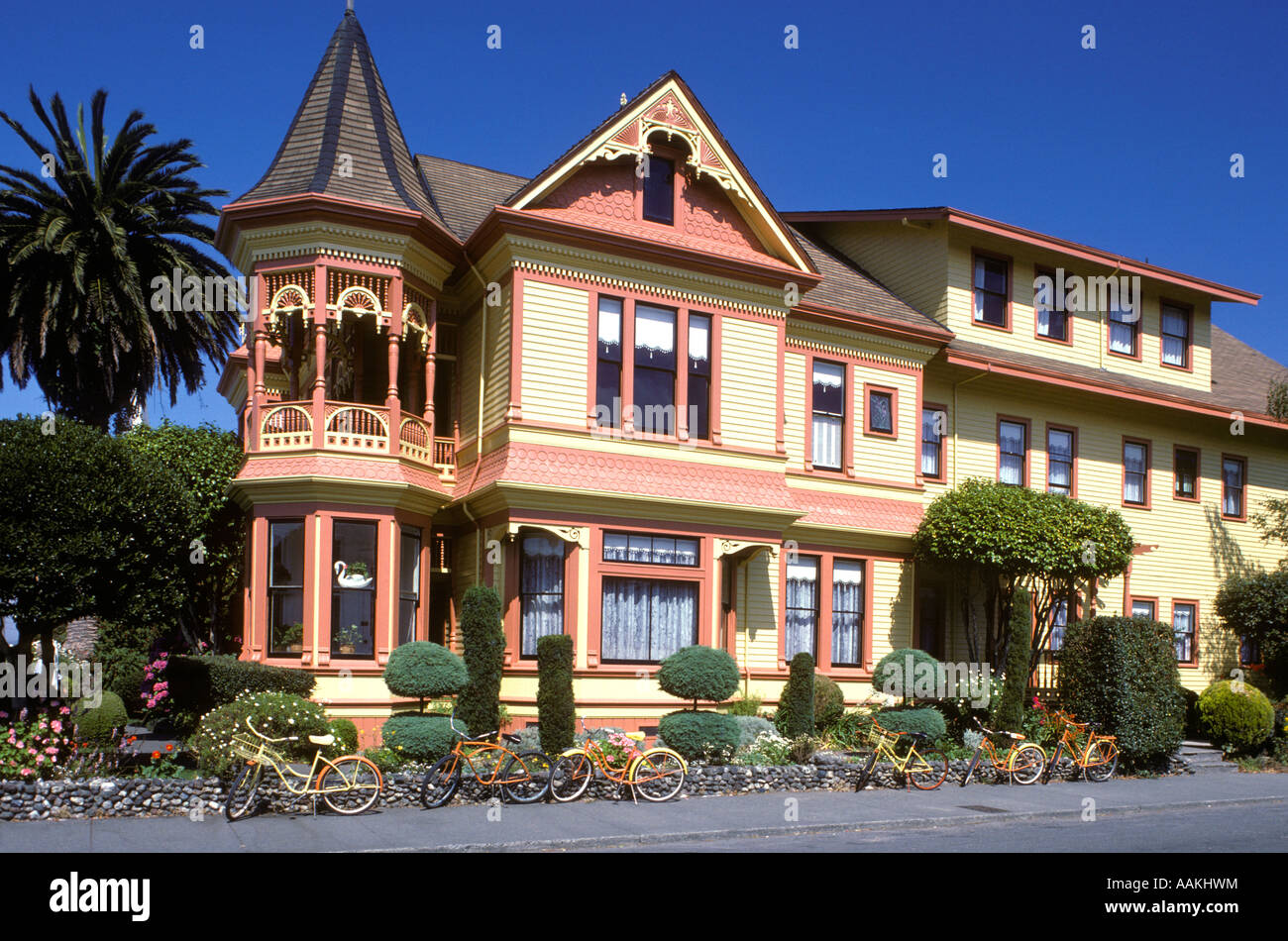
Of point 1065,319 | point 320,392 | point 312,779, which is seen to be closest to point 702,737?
point 312,779

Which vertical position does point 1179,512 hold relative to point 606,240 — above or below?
below

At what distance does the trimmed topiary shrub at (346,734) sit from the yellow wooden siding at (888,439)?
39.2 ft

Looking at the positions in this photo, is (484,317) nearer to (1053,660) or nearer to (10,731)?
(10,731)

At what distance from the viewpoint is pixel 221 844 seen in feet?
41.0

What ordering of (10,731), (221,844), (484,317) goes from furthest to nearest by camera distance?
(484,317), (10,731), (221,844)

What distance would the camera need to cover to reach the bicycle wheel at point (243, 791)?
46.1 ft

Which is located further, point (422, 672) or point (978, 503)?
point (978, 503)

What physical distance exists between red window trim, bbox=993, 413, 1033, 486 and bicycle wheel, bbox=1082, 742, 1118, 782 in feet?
25.5

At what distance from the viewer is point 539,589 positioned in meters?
20.7

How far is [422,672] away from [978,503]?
12.6m

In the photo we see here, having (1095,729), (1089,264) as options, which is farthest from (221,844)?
(1089,264)

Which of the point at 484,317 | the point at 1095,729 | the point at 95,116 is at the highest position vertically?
the point at 95,116

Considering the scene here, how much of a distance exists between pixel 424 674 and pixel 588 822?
3873 millimetres

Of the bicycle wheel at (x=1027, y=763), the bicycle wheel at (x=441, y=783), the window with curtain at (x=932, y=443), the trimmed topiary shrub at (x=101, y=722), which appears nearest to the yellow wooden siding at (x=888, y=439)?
the window with curtain at (x=932, y=443)
